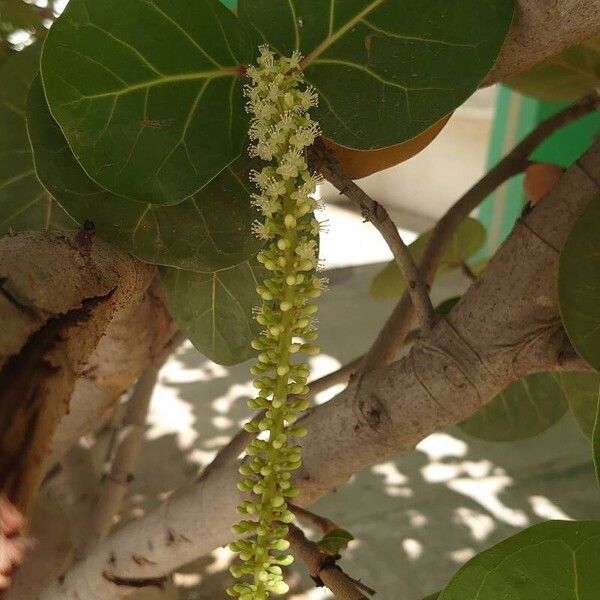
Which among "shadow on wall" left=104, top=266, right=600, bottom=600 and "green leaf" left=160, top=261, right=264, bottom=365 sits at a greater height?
"shadow on wall" left=104, top=266, right=600, bottom=600

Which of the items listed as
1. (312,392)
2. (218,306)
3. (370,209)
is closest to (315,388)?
(312,392)

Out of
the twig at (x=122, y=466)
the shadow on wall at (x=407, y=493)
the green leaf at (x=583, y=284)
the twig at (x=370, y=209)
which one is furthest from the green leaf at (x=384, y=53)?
the shadow on wall at (x=407, y=493)

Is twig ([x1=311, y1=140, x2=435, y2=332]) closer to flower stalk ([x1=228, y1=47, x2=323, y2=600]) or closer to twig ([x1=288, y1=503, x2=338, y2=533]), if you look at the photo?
flower stalk ([x1=228, y1=47, x2=323, y2=600])

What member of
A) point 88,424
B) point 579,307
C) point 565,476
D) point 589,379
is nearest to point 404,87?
point 579,307

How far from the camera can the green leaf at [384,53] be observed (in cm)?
33

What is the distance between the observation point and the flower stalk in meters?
0.27

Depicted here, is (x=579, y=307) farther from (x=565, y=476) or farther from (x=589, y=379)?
(x=565, y=476)

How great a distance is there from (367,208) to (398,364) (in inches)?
5.9

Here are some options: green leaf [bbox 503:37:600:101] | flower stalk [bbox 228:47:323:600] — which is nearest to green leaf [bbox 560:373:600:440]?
green leaf [bbox 503:37:600:101]

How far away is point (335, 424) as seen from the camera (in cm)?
50

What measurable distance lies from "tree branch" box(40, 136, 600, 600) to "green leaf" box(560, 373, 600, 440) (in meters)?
0.16

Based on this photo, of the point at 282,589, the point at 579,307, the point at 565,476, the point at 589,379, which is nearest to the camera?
the point at 282,589

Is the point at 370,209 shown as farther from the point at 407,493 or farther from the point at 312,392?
the point at 407,493

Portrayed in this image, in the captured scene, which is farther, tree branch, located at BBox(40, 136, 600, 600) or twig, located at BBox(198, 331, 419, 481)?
twig, located at BBox(198, 331, 419, 481)
